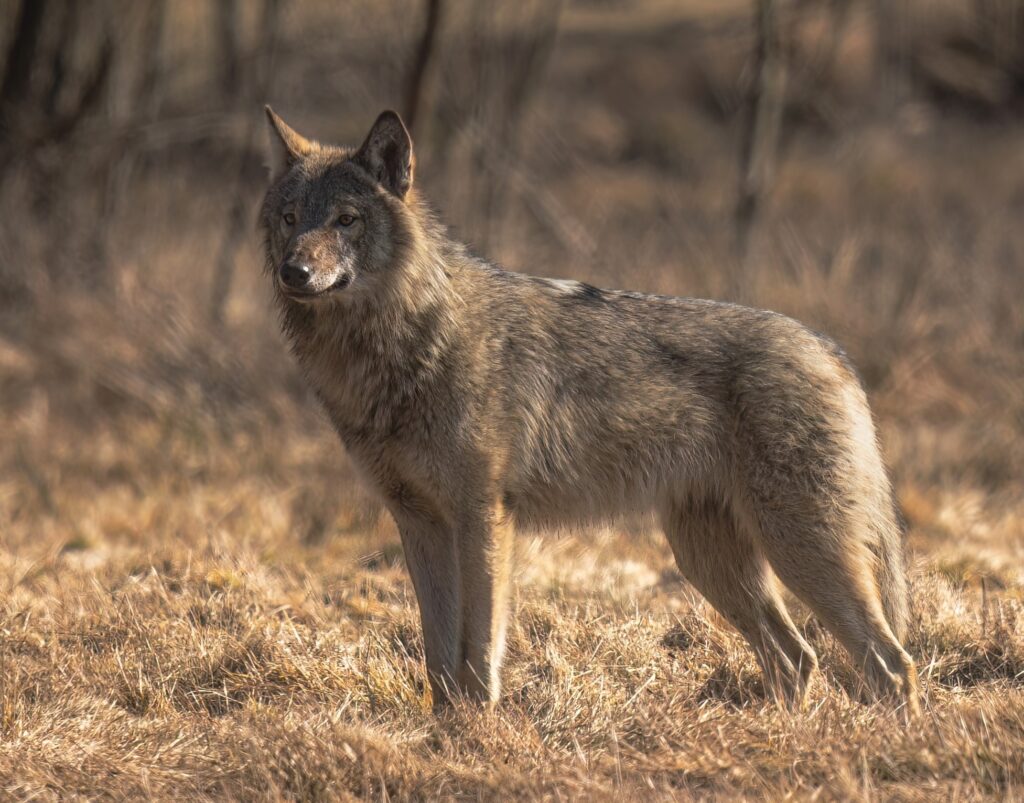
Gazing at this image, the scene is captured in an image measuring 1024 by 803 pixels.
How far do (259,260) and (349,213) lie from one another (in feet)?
27.4

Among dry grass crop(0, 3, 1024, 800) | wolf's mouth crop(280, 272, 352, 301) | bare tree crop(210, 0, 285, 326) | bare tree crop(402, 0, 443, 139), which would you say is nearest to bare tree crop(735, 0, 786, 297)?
dry grass crop(0, 3, 1024, 800)

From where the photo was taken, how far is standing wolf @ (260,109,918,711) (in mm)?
4566

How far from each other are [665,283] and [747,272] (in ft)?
2.16

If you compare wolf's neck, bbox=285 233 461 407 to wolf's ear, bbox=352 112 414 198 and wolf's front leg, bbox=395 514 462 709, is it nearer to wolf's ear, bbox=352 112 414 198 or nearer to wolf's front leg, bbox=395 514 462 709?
wolf's ear, bbox=352 112 414 198

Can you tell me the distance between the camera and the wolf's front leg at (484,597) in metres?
4.50

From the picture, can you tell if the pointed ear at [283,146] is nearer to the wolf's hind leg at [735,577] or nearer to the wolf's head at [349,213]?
the wolf's head at [349,213]

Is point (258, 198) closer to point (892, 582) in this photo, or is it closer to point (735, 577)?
point (735, 577)

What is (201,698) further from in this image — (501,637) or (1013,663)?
(1013,663)

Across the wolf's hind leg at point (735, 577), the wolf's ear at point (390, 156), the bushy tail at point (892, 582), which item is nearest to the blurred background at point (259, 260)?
the bushy tail at point (892, 582)

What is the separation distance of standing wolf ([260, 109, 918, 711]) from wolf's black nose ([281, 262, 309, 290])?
0.10 feet

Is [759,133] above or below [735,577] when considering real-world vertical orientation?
above

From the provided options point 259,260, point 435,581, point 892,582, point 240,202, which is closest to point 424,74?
point 240,202

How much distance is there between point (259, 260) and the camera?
500 inches

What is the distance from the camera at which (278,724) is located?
4.09 m
